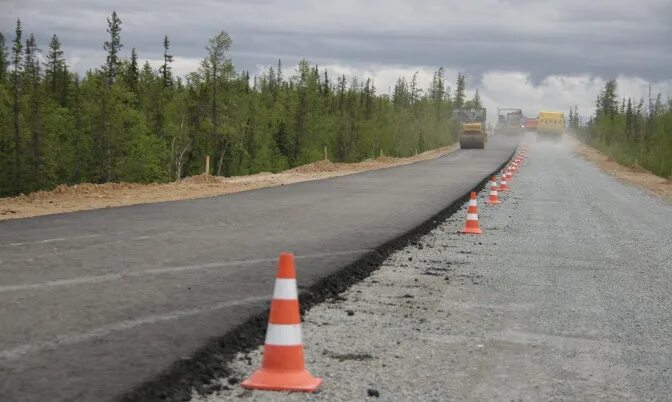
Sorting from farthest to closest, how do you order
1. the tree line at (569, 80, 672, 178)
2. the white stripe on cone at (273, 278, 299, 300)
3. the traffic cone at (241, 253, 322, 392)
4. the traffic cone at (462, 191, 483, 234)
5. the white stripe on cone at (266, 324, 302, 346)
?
1. the tree line at (569, 80, 672, 178)
2. the traffic cone at (462, 191, 483, 234)
3. the white stripe on cone at (273, 278, 299, 300)
4. the white stripe on cone at (266, 324, 302, 346)
5. the traffic cone at (241, 253, 322, 392)

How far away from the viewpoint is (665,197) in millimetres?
26266

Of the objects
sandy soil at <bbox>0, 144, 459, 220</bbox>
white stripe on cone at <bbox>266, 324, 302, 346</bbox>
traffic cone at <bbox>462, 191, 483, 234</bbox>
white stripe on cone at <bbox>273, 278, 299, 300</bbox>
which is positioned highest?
white stripe on cone at <bbox>273, 278, 299, 300</bbox>

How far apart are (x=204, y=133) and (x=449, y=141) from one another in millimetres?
34273

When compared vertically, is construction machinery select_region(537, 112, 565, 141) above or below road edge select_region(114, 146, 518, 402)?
above

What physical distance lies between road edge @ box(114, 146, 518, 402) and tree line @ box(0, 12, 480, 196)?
63.9 metres

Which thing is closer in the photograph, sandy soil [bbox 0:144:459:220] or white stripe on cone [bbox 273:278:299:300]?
white stripe on cone [bbox 273:278:299:300]

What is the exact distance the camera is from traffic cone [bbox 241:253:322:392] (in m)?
4.79

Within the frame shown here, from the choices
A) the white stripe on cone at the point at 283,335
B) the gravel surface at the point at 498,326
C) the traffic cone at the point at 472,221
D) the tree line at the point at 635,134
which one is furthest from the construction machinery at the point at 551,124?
the white stripe on cone at the point at 283,335

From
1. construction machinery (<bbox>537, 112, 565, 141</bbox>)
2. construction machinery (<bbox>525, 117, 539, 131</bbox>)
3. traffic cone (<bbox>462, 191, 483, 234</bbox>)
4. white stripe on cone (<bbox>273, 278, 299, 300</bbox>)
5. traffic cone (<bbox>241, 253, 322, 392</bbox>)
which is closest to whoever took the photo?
traffic cone (<bbox>241, 253, 322, 392</bbox>)

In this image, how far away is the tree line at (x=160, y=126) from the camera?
2798 inches

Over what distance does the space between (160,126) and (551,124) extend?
4387 centimetres

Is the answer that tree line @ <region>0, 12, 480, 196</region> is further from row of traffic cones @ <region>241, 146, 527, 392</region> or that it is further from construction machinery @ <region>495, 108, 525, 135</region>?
row of traffic cones @ <region>241, 146, 527, 392</region>

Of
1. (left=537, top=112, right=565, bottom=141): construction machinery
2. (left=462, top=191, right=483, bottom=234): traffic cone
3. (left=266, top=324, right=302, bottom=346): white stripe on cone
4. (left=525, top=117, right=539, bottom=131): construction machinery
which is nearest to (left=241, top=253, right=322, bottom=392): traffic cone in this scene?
(left=266, top=324, right=302, bottom=346): white stripe on cone

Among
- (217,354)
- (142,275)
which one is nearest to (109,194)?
(142,275)
